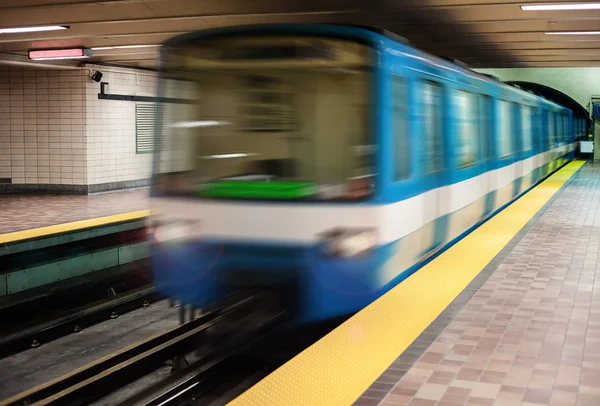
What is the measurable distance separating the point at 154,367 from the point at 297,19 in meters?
6.32

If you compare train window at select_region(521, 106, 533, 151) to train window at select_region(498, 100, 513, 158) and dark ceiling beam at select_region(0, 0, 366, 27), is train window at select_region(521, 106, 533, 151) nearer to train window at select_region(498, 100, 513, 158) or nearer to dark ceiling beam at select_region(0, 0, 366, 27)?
train window at select_region(498, 100, 513, 158)

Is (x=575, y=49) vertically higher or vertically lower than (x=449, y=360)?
higher

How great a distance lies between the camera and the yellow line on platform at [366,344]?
3734 mm

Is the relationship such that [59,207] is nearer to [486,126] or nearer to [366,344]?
[486,126]

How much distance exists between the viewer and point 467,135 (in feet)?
28.9

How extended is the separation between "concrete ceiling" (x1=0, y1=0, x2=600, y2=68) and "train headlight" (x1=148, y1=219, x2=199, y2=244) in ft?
14.1

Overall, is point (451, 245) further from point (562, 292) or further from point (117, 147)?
point (117, 147)

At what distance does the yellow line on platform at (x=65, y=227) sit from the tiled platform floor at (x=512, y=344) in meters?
6.30

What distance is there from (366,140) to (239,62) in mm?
1265

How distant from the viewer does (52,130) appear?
647 inches

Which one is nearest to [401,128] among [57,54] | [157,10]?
[157,10]

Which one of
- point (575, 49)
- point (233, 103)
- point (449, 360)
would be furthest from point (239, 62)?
point (575, 49)

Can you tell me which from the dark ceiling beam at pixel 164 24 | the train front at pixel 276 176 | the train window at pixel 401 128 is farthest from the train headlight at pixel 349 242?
the dark ceiling beam at pixel 164 24

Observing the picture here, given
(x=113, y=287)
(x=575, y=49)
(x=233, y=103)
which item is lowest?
(x=113, y=287)
